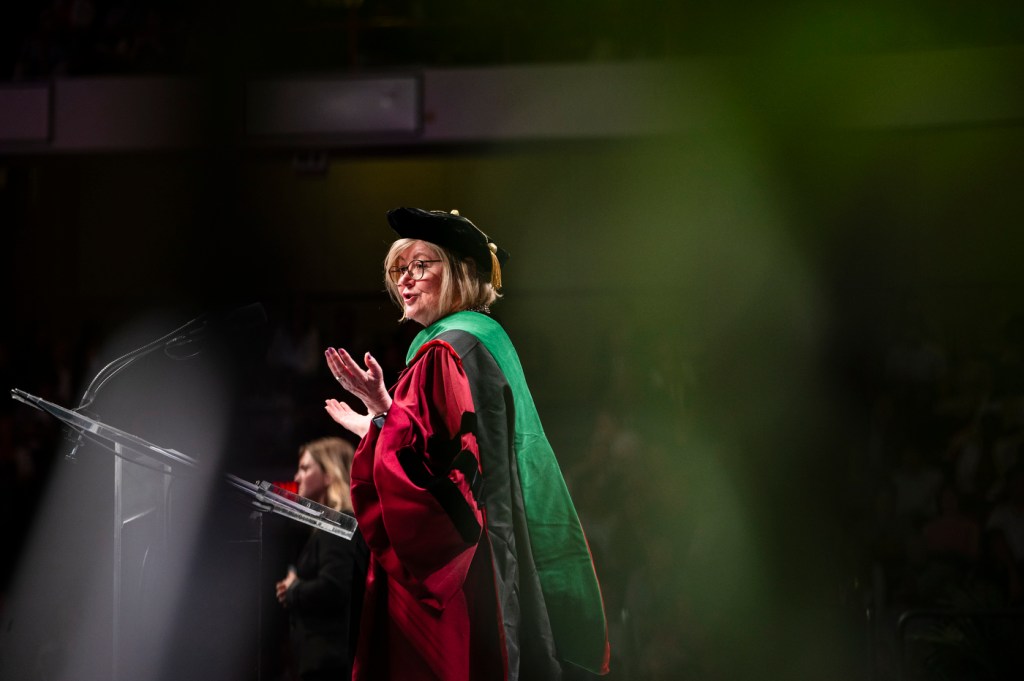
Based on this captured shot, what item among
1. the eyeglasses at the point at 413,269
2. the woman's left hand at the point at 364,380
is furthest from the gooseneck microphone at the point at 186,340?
the eyeglasses at the point at 413,269

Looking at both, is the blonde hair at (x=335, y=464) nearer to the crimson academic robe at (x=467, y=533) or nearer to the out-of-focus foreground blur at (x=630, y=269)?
the out-of-focus foreground blur at (x=630, y=269)

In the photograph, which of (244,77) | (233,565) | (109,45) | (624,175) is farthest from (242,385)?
(233,565)

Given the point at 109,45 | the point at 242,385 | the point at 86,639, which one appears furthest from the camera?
the point at 109,45

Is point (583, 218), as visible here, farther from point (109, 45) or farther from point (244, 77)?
point (109, 45)

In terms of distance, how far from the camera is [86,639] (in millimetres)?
4582

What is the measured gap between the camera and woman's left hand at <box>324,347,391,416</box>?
2.08 metres

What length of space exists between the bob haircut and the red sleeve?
0.20 metres

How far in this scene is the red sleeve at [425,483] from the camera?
202 centimetres

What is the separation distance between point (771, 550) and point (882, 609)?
26.4 inches

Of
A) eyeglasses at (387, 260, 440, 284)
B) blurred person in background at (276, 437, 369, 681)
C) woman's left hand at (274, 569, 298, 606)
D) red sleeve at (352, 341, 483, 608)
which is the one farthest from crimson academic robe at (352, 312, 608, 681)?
woman's left hand at (274, 569, 298, 606)

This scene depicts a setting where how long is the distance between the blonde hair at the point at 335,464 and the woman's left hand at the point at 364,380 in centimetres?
203

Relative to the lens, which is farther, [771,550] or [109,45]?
[109,45]

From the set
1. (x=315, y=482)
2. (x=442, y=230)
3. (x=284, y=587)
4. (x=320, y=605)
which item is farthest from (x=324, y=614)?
(x=442, y=230)

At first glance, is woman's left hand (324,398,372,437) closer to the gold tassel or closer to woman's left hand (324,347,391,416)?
woman's left hand (324,347,391,416)
